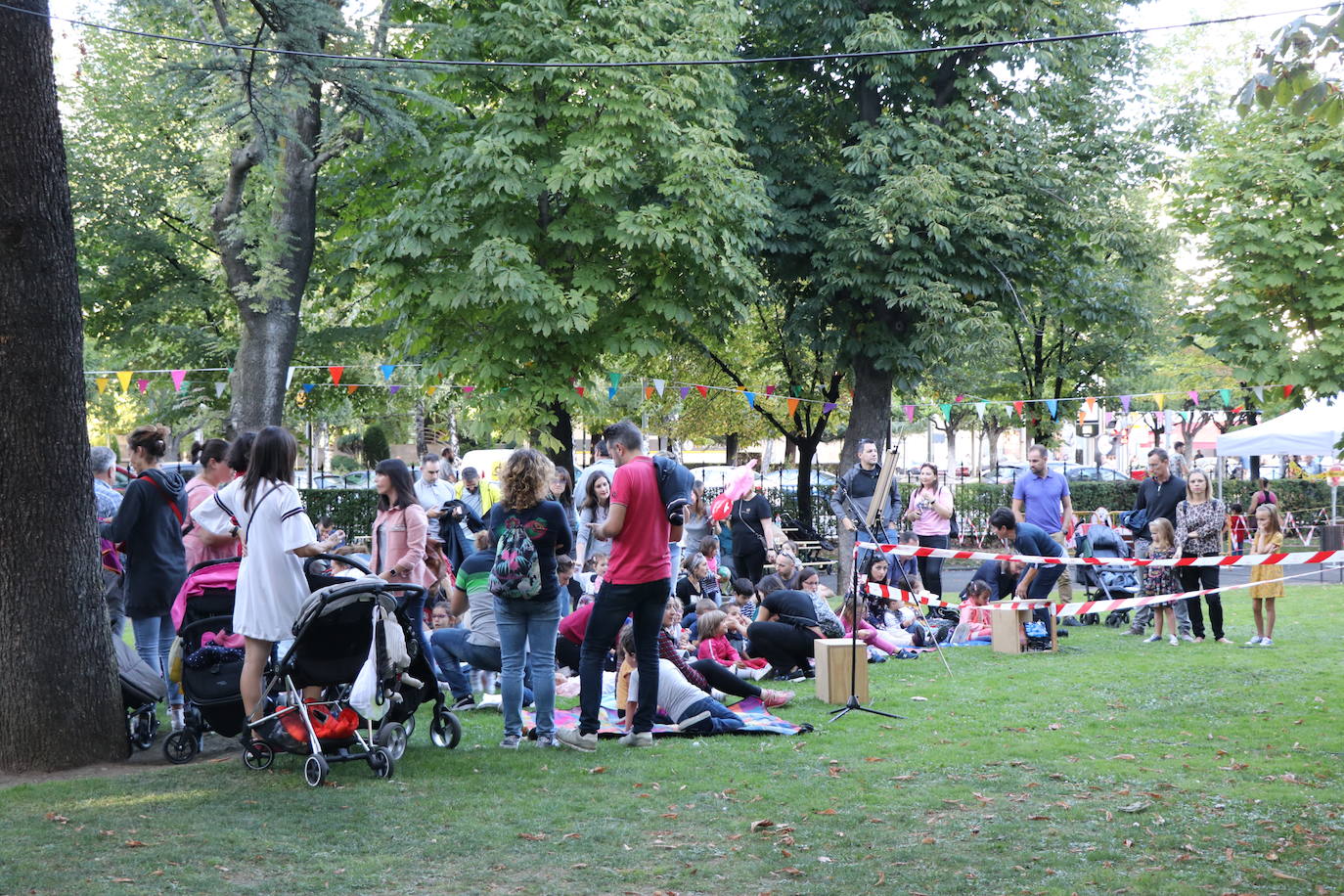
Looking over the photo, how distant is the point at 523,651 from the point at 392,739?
39.3 inches

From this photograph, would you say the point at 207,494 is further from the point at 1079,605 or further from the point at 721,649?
the point at 1079,605

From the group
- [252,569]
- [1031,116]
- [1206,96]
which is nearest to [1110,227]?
[1031,116]

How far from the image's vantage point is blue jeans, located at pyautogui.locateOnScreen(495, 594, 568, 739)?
25.6ft

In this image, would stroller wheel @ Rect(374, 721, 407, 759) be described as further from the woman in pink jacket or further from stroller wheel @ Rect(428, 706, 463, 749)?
the woman in pink jacket

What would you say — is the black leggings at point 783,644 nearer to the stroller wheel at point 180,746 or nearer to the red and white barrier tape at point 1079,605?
the red and white barrier tape at point 1079,605

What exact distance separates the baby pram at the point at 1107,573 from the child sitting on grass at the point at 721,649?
5.57 metres

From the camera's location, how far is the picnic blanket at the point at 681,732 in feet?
27.7

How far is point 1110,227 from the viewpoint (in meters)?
19.9

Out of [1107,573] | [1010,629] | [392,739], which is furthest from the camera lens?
[1107,573]

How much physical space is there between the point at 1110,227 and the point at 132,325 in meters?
18.0

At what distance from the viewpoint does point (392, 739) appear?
7.40 metres

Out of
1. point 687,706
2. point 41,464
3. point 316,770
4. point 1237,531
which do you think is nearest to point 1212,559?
point 687,706

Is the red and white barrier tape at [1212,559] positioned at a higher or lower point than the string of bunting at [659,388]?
lower

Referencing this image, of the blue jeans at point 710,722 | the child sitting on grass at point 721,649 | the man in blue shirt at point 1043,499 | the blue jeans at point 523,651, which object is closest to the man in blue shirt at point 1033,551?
the man in blue shirt at point 1043,499
